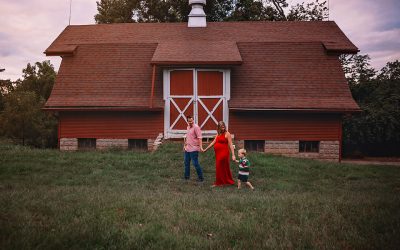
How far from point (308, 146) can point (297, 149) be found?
0.65 metres

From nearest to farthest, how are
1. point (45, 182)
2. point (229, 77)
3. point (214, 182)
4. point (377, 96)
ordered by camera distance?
1. point (45, 182)
2. point (214, 182)
3. point (229, 77)
4. point (377, 96)

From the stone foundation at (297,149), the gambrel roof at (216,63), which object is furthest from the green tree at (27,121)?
the stone foundation at (297,149)

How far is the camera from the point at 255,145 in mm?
17078

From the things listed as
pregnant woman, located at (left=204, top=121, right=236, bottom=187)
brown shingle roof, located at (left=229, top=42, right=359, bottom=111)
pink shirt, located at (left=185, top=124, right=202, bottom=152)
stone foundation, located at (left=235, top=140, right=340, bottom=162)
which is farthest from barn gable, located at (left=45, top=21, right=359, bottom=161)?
pregnant woman, located at (left=204, top=121, right=236, bottom=187)

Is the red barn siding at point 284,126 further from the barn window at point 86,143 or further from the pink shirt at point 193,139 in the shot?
the pink shirt at point 193,139

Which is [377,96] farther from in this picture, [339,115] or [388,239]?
[388,239]

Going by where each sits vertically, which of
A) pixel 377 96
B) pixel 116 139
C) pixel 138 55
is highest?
pixel 138 55

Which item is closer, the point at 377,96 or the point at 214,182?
the point at 214,182

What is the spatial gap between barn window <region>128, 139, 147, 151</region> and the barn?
5 cm

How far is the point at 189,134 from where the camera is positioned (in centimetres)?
1000

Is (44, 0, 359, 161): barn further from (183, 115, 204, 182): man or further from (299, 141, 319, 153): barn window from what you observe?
(183, 115, 204, 182): man

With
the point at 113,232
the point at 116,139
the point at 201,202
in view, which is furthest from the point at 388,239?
the point at 116,139

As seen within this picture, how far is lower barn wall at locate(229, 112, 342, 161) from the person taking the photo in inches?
658

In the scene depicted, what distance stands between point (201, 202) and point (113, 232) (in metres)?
2.12
